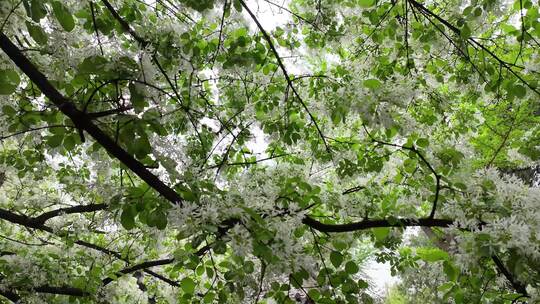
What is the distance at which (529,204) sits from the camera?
4.87 feet

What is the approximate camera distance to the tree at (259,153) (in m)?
1.44

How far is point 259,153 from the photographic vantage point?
10.9 ft

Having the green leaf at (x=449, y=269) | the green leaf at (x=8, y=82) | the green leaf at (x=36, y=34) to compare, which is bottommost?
the green leaf at (x=449, y=269)

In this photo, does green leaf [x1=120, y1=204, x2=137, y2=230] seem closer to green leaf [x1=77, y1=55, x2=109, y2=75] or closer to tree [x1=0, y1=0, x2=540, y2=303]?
tree [x1=0, y1=0, x2=540, y2=303]

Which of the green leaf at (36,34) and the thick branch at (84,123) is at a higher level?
the green leaf at (36,34)

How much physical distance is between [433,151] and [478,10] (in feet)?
2.60

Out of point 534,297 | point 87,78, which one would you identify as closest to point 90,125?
point 87,78

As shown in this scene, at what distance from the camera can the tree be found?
1.44 metres

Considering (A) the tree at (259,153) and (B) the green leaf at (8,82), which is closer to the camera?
(A) the tree at (259,153)

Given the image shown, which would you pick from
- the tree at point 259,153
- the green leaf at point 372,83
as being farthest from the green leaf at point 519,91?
the green leaf at point 372,83

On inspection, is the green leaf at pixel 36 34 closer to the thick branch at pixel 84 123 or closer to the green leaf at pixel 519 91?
the thick branch at pixel 84 123

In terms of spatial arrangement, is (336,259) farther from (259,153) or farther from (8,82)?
(259,153)

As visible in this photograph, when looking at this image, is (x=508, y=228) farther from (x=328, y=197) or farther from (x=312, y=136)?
(x=312, y=136)

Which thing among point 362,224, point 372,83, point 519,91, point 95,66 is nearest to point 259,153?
point 372,83
